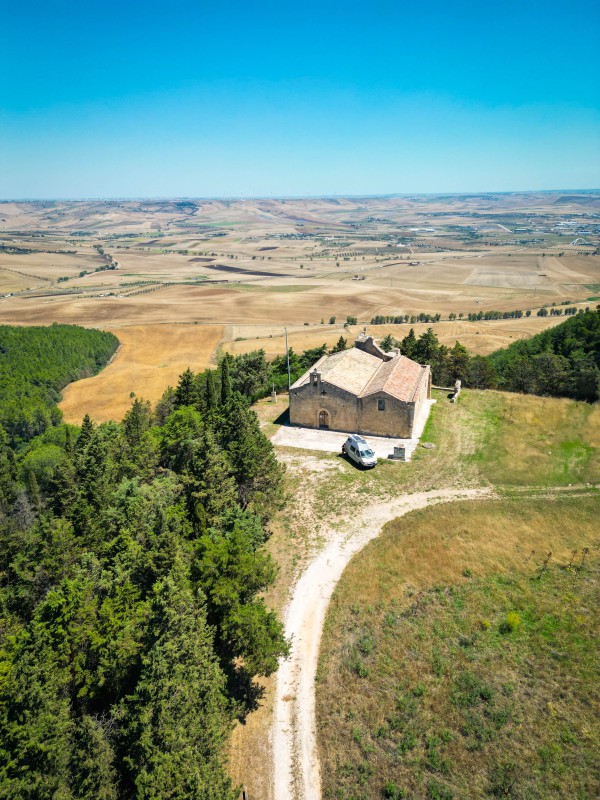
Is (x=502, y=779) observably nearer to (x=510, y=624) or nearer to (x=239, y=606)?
(x=510, y=624)

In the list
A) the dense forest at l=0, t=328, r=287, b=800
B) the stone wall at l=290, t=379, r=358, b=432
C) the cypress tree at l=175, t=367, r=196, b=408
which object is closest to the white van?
the stone wall at l=290, t=379, r=358, b=432

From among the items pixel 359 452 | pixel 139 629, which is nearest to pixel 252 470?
pixel 359 452

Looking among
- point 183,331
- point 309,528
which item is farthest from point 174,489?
point 183,331

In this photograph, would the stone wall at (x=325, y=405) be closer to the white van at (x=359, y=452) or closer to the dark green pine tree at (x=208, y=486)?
the white van at (x=359, y=452)

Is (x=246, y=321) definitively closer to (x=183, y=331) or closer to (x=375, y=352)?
(x=183, y=331)

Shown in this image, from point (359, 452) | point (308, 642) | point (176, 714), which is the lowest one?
point (308, 642)

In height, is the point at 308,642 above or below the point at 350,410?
below

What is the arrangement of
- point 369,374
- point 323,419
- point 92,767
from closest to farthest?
point 92,767 < point 323,419 < point 369,374
